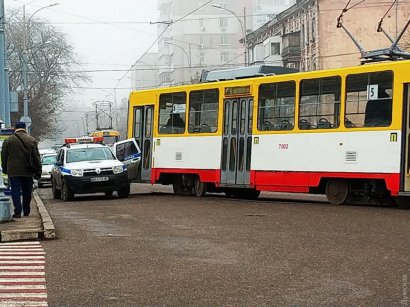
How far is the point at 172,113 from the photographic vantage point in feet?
74.7

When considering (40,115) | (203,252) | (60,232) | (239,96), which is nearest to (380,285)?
(203,252)

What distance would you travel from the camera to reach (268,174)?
63.4 feet

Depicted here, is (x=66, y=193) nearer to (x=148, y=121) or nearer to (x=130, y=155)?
(x=130, y=155)

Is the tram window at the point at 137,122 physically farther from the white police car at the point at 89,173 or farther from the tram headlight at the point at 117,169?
the tram headlight at the point at 117,169

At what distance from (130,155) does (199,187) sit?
2.88 meters

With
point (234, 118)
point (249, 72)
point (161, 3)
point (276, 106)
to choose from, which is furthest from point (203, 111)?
point (161, 3)

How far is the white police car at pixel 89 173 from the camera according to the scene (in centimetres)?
2153

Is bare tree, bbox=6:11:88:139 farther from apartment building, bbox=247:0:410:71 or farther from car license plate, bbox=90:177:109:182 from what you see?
car license plate, bbox=90:177:109:182

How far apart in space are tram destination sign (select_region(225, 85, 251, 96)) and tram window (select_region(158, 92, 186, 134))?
200cm

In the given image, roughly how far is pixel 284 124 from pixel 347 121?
2.03m

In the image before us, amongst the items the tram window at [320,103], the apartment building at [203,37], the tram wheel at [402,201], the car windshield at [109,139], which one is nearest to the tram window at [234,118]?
the tram window at [320,103]

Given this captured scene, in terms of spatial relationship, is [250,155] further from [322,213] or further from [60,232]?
[60,232]

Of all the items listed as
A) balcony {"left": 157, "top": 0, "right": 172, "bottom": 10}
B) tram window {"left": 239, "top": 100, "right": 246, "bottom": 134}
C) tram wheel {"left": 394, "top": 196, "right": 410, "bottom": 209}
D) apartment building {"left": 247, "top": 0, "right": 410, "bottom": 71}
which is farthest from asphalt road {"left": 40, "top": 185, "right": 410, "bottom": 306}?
balcony {"left": 157, "top": 0, "right": 172, "bottom": 10}

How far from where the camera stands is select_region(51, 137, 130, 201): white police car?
21.5 metres
